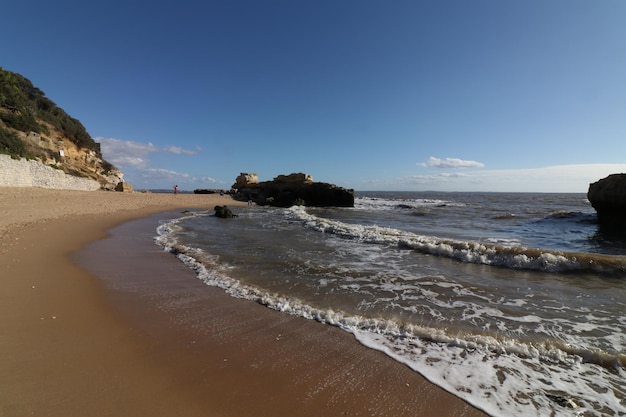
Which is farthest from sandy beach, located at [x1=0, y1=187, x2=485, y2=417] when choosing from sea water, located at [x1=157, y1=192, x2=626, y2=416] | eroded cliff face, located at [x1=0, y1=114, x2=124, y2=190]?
eroded cliff face, located at [x1=0, y1=114, x2=124, y2=190]

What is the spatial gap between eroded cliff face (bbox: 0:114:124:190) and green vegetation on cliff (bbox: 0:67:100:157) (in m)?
0.71

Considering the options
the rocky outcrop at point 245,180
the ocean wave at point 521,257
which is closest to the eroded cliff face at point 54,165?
the rocky outcrop at point 245,180

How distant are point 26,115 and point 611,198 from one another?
51.8 metres

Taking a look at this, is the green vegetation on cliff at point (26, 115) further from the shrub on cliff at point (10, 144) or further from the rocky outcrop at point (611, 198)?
the rocky outcrop at point (611, 198)

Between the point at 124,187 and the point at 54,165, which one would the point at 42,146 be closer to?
the point at 54,165

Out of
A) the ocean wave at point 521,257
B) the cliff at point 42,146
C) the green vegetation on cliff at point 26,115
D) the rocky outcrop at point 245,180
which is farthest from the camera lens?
the rocky outcrop at point 245,180

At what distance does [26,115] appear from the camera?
31.8 metres

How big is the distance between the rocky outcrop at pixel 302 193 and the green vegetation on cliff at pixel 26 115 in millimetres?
24036

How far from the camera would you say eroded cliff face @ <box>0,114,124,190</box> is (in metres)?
24.2

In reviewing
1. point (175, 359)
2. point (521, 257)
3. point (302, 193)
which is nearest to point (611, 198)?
point (521, 257)

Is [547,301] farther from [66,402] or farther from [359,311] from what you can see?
[66,402]

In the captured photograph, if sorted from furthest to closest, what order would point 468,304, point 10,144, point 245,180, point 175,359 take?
1. point 245,180
2. point 10,144
3. point 468,304
4. point 175,359

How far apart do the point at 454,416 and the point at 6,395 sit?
372cm

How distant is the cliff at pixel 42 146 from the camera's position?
82.4 feet
